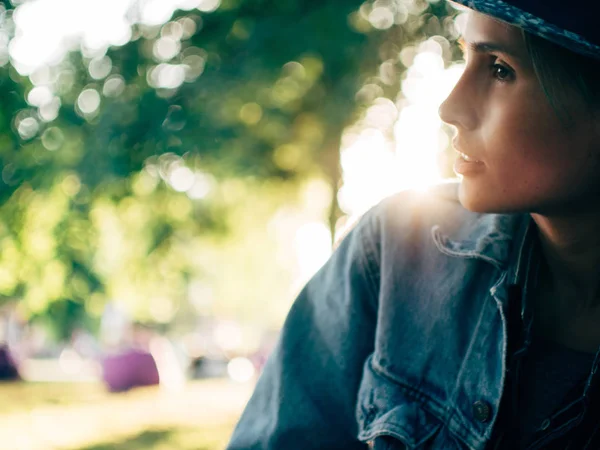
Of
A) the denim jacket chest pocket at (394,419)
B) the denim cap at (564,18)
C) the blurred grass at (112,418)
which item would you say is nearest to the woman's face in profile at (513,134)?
the denim cap at (564,18)

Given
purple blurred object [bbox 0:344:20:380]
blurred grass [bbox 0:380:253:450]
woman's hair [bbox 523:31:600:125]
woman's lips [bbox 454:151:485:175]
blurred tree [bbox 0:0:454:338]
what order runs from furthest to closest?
purple blurred object [bbox 0:344:20:380] < blurred grass [bbox 0:380:253:450] < blurred tree [bbox 0:0:454:338] < woman's lips [bbox 454:151:485:175] < woman's hair [bbox 523:31:600:125]

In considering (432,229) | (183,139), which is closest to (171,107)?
(183,139)

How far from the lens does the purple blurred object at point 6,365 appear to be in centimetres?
1733

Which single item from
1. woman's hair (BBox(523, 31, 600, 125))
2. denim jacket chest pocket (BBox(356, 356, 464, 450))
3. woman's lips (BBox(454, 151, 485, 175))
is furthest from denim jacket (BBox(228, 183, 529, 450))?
woman's hair (BBox(523, 31, 600, 125))

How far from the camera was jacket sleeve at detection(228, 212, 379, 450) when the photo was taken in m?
1.43

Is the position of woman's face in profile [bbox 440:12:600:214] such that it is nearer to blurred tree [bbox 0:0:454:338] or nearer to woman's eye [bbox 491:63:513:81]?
woman's eye [bbox 491:63:513:81]

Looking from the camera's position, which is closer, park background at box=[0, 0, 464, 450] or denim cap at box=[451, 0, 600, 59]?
denim cap at box=[451, 0, 600, 59]

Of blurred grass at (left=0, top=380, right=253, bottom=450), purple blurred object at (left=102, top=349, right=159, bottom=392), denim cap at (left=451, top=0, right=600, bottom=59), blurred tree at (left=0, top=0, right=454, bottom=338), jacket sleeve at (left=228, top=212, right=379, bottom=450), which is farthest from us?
purple blurred object at (left=102, top=349, right=159, bottom=392)

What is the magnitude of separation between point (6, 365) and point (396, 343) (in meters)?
18.3

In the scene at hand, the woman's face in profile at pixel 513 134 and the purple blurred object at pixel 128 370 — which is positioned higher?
the woman's face in profile at pixel 513 134

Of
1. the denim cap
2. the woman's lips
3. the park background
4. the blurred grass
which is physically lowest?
the blurred grass

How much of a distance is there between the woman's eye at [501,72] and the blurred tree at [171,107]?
10.6ft

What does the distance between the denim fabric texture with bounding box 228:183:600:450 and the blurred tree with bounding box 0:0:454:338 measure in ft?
10.2

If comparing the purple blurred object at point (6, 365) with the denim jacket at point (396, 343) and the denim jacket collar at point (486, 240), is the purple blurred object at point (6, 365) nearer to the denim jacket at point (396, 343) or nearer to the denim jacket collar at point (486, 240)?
the denim jacket at point (396, 343)
